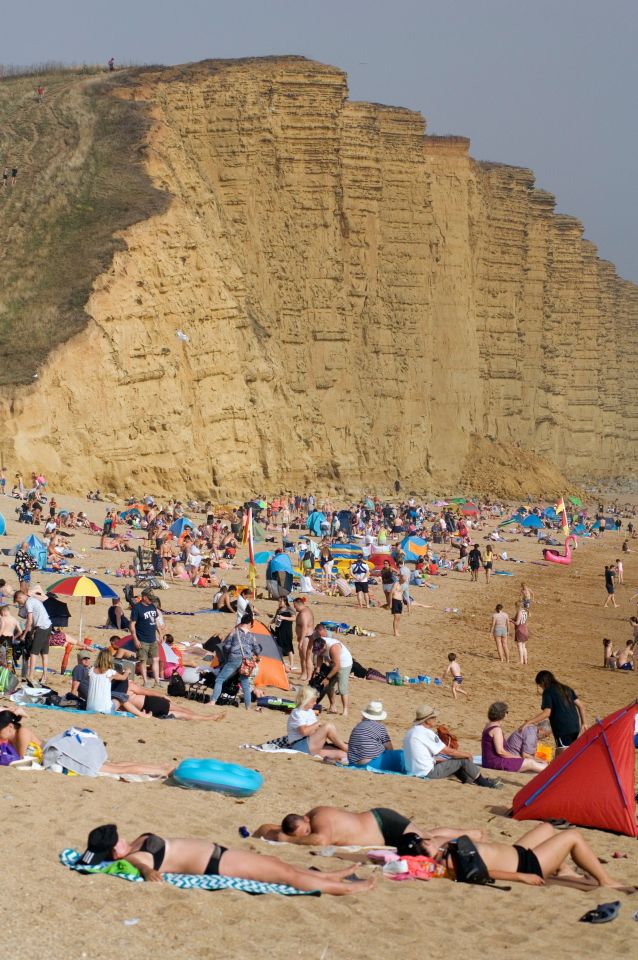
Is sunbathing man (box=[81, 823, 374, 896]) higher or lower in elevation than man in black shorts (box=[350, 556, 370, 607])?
lower

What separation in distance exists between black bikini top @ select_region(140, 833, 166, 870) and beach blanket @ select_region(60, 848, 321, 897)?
7cm

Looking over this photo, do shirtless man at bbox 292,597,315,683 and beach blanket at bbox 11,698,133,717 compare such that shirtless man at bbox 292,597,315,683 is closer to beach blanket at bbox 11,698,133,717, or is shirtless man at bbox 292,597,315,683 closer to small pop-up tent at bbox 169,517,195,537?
beach blanket at bbox 11,698,133,717

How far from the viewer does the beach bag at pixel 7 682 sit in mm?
10583

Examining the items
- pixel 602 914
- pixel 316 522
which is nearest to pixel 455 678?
pixel 602 914

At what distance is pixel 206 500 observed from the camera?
39500 mm

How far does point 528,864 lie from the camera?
6.78m

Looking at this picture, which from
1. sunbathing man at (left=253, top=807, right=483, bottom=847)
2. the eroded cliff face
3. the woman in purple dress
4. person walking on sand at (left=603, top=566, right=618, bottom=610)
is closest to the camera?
sunbathing man at (left=253, top=807, right=483, bottom=847)

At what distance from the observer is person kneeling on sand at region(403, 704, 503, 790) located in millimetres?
9219

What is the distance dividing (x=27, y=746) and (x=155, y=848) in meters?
2.45

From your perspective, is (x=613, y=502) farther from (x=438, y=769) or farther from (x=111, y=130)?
(x=438, y=769)

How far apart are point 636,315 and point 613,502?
28122 millimetres

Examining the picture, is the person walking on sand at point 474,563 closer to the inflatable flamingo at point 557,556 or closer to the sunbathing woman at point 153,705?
the inflatable flamingo at point 557,556

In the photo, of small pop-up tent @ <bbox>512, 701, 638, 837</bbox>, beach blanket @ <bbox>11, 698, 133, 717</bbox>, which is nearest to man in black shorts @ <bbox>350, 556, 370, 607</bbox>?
beach blanket @ <bbox>11, 698, 133, 717</bbox>

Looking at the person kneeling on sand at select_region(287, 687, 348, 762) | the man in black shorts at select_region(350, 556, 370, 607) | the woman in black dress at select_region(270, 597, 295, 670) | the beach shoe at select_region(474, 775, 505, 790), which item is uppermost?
the man in black shorts at select_region(350, 556, 370, 607)
